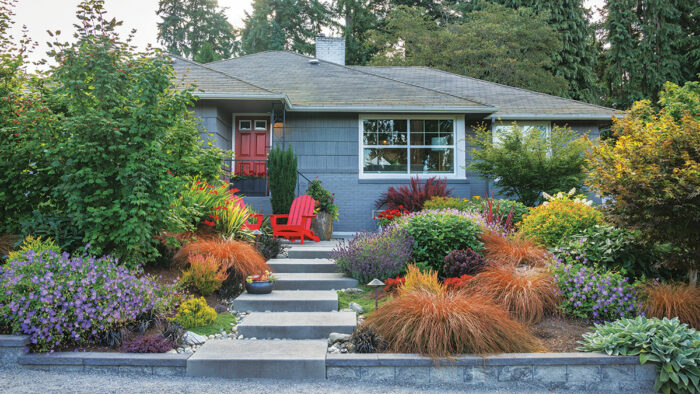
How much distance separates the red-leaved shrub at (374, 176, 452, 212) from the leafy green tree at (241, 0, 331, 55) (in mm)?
18905

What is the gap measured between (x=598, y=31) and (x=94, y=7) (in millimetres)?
26106

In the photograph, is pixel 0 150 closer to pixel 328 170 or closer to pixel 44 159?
pixel 44 159

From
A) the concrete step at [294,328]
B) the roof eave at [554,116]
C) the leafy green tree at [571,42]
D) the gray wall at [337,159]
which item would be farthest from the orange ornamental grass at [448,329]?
the leafy green tree at [571,42]

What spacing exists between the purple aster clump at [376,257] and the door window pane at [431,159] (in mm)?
5044

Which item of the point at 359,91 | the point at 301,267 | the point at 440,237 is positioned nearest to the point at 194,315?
the point at 301,267

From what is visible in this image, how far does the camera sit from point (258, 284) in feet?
17.7

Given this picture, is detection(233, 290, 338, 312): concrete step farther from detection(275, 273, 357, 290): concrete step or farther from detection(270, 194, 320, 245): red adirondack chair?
detection(270, 194, 320, 245): red adirondack chair

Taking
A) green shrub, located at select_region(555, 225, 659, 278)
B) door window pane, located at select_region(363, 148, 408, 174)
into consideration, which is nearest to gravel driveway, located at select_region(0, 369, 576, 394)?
green shrub, located at select_region(555, 225, 659, 278)

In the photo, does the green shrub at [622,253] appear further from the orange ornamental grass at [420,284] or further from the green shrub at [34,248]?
the green shrub at [34,248]

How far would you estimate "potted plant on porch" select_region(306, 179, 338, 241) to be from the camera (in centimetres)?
909

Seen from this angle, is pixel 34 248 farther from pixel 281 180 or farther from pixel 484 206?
pixel 484 206

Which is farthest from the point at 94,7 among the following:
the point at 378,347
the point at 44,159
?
the point at 378,347

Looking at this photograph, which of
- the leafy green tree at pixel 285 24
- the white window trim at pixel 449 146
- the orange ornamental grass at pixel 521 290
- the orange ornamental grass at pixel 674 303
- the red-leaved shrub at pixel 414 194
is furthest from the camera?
the leafy green tree at pixel 285 24

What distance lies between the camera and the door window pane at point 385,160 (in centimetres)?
1109
